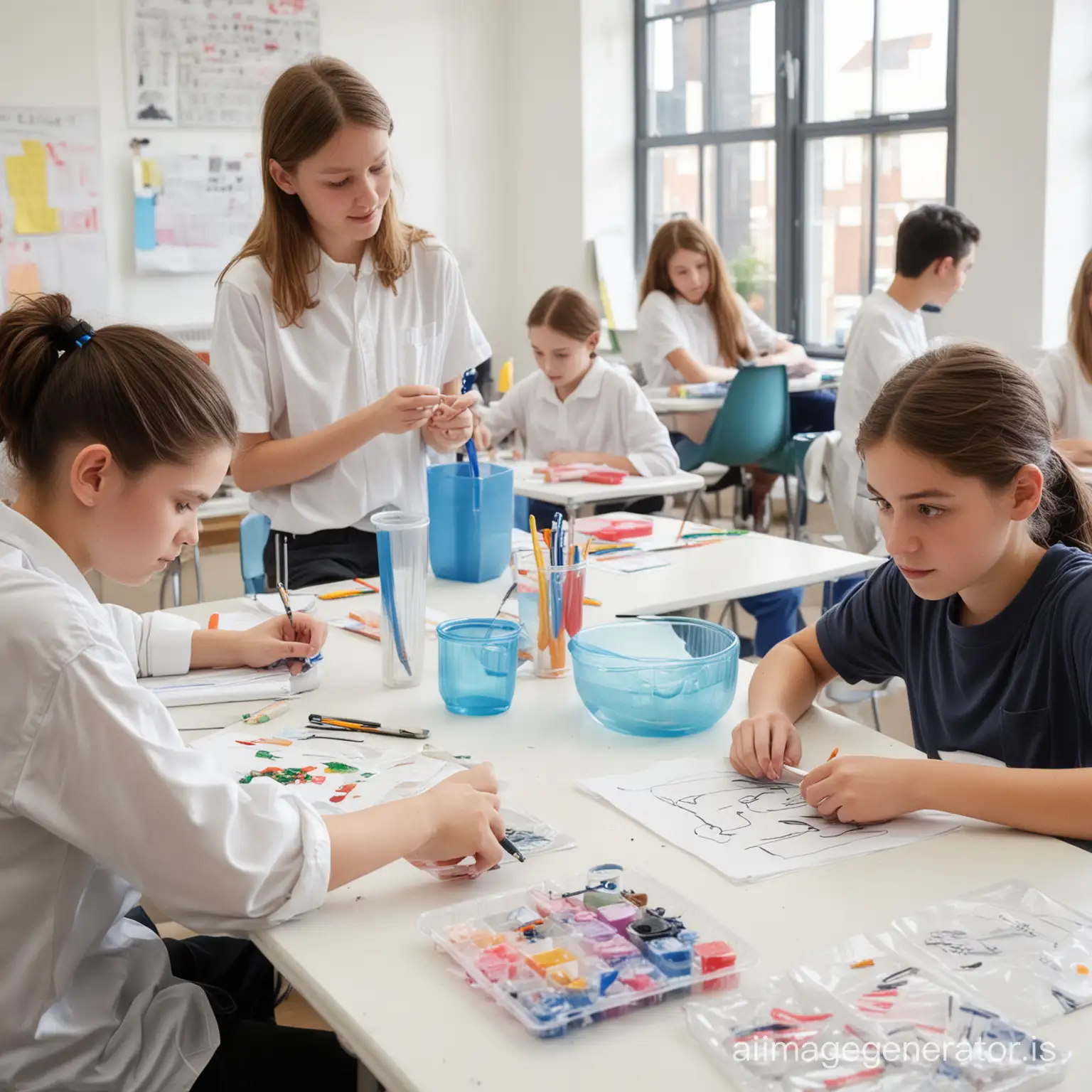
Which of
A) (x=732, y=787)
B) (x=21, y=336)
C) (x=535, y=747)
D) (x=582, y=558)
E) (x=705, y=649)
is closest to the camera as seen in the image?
(x=21, y=336)

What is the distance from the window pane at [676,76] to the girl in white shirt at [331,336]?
4.51m

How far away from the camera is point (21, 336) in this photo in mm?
1165

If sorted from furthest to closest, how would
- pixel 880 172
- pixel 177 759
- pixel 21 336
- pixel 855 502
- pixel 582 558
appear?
pixel 880 172 → pixel 855 502 → pixel 582 558 → pixel 21 336 → pixel 177 759

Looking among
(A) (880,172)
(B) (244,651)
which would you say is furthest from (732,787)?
(A) (880,172)

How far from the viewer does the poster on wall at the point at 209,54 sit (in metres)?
5.55

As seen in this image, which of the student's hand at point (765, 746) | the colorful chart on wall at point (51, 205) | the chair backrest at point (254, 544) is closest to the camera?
the student's hand at point (765, 746)

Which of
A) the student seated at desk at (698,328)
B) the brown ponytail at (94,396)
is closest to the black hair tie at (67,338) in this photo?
the brown ponytail at (94,396)

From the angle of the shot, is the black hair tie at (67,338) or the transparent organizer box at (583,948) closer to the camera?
the transparent organizer box at (583,948)

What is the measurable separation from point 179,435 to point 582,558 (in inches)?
27.9

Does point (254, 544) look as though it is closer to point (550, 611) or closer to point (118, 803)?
point (550, 611)

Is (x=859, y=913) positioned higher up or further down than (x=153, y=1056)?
higher up

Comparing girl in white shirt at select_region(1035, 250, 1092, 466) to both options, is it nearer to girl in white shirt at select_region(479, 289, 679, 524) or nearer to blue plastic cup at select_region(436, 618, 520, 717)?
girl in white shirt at select_region(479, 289, 679, 524)

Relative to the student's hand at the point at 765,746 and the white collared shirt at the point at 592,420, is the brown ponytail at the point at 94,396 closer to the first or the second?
the student's hand at the point at 765,746

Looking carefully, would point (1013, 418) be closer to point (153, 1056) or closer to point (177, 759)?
point (177, 759)
